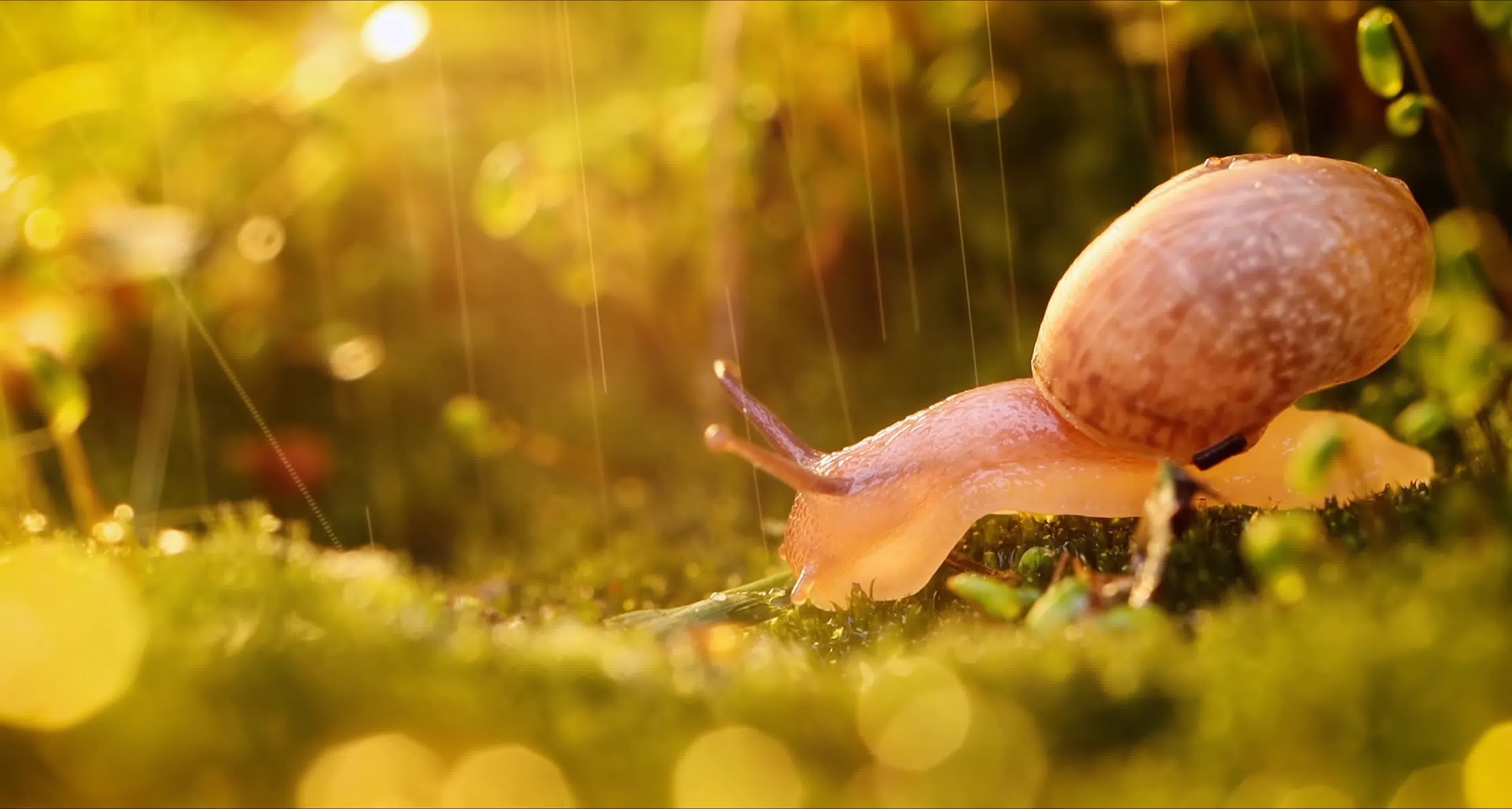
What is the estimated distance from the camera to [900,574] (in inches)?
65.2

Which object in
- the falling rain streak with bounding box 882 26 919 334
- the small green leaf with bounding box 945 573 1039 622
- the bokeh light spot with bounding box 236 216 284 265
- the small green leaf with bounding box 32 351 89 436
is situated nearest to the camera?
the small green leaf with bounding box 945 573 1039 622

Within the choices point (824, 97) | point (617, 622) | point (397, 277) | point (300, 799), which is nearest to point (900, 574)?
point (617, 622)

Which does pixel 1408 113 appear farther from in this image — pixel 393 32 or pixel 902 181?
pixel 393 32

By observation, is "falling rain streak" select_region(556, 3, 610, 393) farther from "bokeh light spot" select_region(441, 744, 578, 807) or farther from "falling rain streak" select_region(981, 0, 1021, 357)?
"bokeh light spot" select_region(441, 744, 578, 807)

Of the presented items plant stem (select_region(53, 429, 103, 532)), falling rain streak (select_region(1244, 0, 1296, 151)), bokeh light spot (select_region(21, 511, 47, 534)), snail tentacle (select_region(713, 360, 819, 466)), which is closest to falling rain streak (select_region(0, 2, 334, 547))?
plant stem (select_region(53, 429, 103, 532))

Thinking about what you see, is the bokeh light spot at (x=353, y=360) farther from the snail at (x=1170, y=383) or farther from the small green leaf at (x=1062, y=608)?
the small green leaf at (x=1062, y=608)

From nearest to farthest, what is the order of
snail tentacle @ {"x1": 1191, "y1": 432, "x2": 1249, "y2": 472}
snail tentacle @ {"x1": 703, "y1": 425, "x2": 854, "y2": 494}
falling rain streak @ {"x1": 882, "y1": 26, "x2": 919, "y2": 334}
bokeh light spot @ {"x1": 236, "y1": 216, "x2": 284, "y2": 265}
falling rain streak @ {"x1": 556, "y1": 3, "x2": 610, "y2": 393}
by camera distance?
snail tentacle @ {"x1": 703, "y1": 425, "x2": 854, "y2": 494} → snail tentacle @ {"x1": 1191, "y1": 432, "x2": 1249, "y2": 472} → falling rain streak @ {"x1": 882, "y1": 26, "x2": 919, "y2": 334} → falling rain streak @ {"x1": 556, "y1": 3, "x2": 610, "y2": 393} → bokeh light spot @ {"x1": 236, "y1": 216, "x2": 284, "y2": 265}

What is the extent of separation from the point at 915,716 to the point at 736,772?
0.15 m

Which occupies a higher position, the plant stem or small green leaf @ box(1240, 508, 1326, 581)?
the plant stem

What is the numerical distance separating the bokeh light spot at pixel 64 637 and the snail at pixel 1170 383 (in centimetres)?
63

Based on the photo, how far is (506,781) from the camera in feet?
3.05

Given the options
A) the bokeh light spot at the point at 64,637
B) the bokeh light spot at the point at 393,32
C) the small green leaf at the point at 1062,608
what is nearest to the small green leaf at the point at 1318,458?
the small green leaf at the point at 1062,608

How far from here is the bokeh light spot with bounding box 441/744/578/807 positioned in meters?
0.91

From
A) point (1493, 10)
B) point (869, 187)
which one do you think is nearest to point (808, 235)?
point (869, 187)
